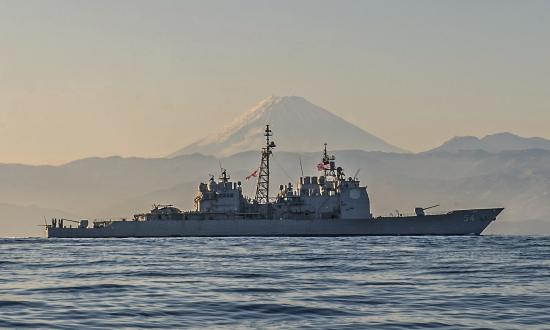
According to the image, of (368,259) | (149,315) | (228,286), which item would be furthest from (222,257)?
(149,315)

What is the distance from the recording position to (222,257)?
187 feet

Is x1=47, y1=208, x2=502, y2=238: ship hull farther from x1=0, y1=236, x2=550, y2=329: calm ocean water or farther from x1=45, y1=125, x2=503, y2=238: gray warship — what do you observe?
x1=0, y1=236, x2=550, y2=329: calm ocean water

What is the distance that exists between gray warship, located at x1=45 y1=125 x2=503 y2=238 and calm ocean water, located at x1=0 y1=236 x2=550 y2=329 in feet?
202

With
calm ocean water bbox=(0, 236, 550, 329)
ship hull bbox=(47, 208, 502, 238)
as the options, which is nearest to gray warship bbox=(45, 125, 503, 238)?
ship hull bbox=(47, 208, 502, 238)

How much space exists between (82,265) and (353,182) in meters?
68.9

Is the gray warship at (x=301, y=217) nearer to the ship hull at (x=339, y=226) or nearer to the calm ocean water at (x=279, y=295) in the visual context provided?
the ship hull at (x=339, y=226)

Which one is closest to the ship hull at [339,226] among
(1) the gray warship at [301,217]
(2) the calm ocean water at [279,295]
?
(1) the gray warship at [301,217]

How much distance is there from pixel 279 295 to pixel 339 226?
81045mm

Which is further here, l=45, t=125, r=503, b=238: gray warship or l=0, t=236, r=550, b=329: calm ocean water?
l=45, t=125, r=503, b=238: gray warship

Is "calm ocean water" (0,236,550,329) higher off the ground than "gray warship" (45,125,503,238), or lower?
lower

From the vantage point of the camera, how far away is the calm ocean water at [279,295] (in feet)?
80.2

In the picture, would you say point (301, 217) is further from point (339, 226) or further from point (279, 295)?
point (279, 295)

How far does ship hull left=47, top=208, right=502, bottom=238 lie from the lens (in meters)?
111

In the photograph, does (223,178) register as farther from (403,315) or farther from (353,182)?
(403,315)
